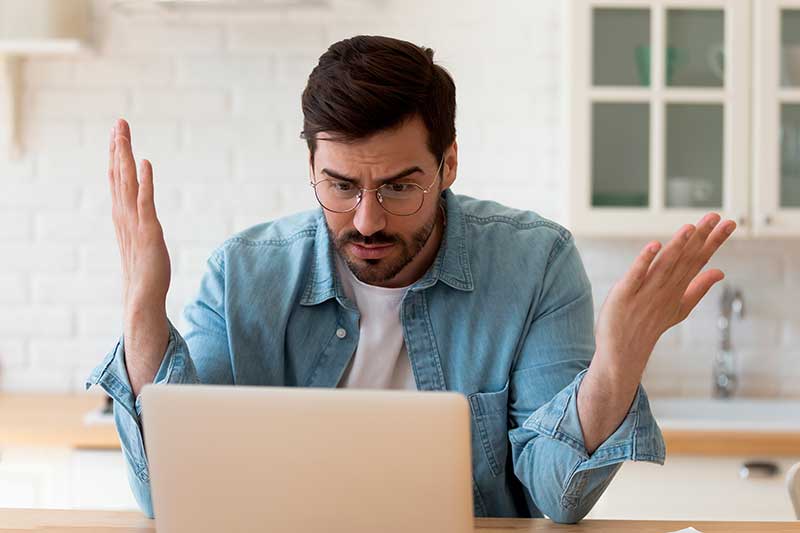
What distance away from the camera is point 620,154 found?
2787mm

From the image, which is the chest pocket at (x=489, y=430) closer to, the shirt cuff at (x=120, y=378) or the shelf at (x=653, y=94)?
the shirt cuff at (x=120, y=378)

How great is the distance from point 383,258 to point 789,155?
1.53m

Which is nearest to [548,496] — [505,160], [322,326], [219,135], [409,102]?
[322,326]

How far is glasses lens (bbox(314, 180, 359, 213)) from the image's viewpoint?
167 centimetres

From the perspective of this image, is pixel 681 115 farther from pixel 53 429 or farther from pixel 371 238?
pixel 53 429

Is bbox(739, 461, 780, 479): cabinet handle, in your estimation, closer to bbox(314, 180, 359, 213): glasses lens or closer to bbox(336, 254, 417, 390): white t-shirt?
bbox(336, 254, 417, 390): white t-shirt

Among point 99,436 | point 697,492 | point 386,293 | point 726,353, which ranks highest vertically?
point 386,293

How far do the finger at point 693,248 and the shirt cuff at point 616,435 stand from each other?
18 centimetres

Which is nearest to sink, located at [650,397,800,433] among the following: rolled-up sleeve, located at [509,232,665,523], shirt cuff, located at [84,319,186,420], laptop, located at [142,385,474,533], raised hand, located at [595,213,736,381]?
rolled-up sleeve, located at [509,232,665,523]

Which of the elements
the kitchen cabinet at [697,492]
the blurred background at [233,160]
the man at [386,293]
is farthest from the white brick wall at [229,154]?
the man at [386,293]

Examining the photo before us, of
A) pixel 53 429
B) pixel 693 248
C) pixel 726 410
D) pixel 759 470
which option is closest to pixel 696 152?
pixel 726 410

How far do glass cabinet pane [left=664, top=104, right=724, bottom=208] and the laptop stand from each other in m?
1.83

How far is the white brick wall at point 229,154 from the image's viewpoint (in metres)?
3.01

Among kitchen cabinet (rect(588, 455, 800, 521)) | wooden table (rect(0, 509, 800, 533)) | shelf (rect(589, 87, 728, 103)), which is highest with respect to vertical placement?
shelf (rect(589, 87, 728, 103))
